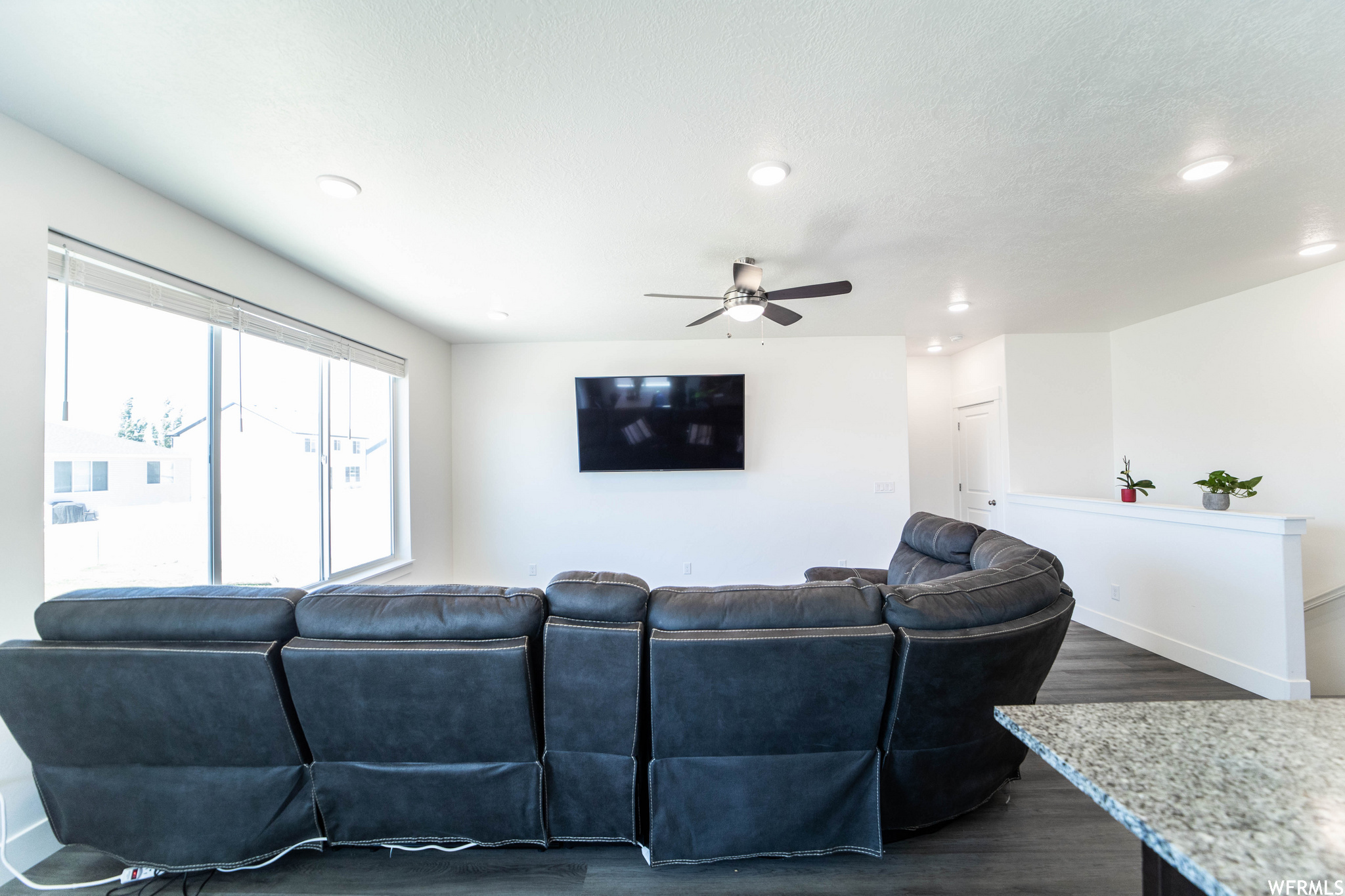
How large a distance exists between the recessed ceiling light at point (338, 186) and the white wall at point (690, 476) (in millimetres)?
2899

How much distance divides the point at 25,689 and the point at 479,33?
2322 mm

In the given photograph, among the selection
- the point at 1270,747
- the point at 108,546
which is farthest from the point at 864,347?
the point at 108,546

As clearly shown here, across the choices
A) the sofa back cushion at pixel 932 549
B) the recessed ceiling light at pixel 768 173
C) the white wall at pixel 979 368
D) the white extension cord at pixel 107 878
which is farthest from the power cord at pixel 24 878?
the white wall at pixel 979 368

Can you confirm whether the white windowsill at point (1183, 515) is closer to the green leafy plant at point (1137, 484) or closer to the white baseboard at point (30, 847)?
the green leafy plant at point (1137, 484)

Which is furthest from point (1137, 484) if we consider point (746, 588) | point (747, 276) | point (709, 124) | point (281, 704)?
point (281, 704)

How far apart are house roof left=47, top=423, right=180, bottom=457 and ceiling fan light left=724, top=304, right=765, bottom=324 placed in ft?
9.44

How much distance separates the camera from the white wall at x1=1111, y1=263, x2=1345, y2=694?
327 centimetres

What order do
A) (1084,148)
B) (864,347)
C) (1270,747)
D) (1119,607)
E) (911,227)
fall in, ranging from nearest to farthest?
(1270,747) < (1084,148) < (911,227) < (1119,607) < (864,347)

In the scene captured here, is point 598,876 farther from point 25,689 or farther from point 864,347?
point 864,347

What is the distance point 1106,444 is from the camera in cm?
483

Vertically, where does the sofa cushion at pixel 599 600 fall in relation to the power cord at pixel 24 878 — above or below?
above

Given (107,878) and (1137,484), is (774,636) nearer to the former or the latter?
(107,878)

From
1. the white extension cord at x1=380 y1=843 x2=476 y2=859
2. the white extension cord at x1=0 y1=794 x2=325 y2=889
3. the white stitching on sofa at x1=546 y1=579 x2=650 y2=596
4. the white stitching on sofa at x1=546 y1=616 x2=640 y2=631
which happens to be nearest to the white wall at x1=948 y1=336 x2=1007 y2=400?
the white stitching on sofa at x1=546 y1=579 x2=650 y2=596

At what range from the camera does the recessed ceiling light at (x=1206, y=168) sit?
2.07 meters
